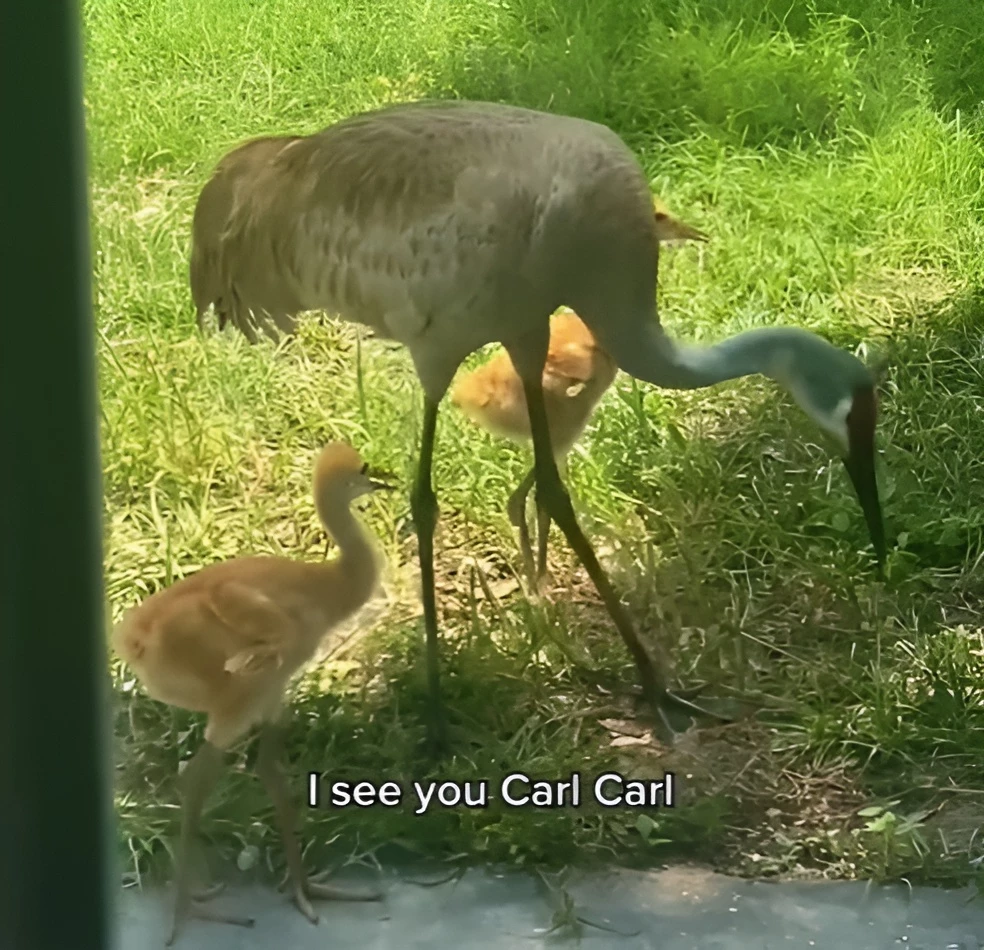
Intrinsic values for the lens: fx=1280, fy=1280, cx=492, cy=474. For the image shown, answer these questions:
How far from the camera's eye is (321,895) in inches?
34.9

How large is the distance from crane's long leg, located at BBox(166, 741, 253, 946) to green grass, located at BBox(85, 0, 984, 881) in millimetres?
14

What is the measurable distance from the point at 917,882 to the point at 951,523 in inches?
9.8

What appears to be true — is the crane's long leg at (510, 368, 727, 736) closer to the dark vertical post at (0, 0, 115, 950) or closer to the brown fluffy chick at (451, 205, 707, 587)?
the brown fluffy chick at (451, 205, 707, 587)

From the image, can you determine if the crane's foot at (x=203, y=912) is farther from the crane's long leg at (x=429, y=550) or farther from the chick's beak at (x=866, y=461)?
the chick's beak at (x=866, y=461)

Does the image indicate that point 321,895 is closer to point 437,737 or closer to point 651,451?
point 437,737

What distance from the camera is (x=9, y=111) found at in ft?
2.50

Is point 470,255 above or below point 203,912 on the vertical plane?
above

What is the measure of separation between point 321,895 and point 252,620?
0.68 feet

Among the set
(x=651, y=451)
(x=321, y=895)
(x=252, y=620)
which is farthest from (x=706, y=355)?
(x=321, y=895)

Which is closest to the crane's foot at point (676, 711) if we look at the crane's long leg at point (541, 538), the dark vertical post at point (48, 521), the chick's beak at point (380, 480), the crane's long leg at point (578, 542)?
the crane's long leg at point (578, 542)

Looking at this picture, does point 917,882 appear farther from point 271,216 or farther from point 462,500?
point 271,216

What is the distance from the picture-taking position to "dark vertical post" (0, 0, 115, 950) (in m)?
0.77

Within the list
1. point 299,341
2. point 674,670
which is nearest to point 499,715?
point 674,670

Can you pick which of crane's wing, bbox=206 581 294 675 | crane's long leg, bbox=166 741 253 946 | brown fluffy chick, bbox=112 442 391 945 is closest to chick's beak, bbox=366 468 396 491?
brown fluffy chick, bbox=112 442 391 945
